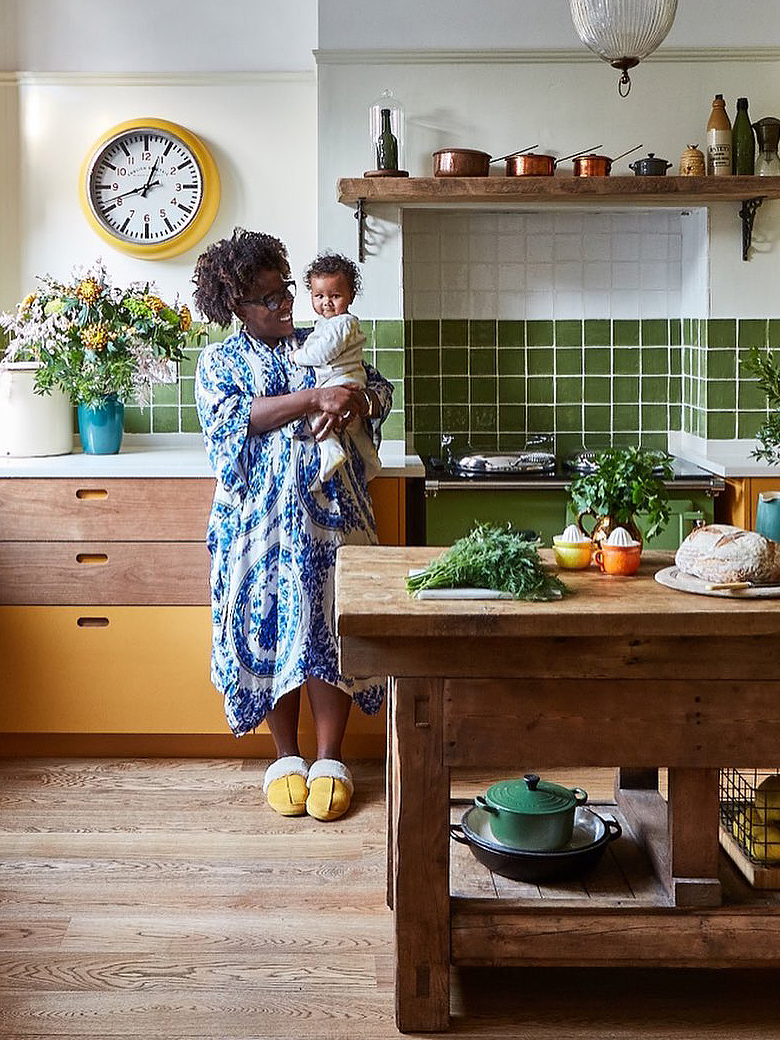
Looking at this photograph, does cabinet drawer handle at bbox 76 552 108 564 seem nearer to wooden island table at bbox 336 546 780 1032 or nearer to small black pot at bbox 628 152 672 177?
wooden island table at bbox 336 546 780 1032

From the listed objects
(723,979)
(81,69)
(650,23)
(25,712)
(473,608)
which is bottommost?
(723,979)

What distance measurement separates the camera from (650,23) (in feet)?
9.77

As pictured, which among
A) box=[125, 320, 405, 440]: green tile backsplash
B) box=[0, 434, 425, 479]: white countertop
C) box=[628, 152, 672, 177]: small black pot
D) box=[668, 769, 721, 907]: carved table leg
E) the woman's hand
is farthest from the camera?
box=[125, 320, 405, 440]: green tile backsplash

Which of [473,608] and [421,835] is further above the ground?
[473,608]

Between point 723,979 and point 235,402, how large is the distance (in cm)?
192

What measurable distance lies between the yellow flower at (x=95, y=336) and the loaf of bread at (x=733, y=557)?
2251 mm

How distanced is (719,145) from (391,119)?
1060mm

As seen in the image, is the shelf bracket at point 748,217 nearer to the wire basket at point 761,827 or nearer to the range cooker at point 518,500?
the range cooker at point 518,500

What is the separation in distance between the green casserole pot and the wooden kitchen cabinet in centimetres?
139

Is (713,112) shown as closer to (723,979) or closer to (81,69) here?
(81,69)

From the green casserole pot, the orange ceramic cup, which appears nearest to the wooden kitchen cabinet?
the green casserole pot

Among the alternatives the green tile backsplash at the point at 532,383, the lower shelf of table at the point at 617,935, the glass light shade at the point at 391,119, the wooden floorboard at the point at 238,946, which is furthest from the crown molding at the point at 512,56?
the lower shelf of table at the point at 617,935

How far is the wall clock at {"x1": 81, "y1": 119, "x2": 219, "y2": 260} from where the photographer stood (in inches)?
182

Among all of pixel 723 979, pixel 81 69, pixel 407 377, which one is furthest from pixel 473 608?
pixel 81 69
